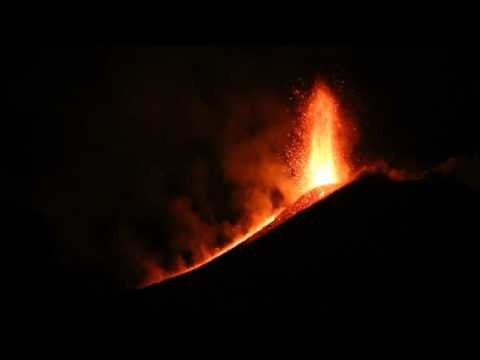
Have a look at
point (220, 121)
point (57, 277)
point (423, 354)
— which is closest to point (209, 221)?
point (220, 121)

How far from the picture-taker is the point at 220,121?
7.16 m

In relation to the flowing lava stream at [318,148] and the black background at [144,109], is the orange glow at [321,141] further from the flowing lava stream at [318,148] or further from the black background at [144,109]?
the black background at [144,109]

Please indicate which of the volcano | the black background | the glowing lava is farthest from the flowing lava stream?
the volcano

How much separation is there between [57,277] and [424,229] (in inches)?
147

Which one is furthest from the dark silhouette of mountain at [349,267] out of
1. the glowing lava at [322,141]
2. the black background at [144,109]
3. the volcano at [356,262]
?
the glowing lava at [322,141]

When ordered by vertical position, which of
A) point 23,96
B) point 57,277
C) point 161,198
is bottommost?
point 57,277

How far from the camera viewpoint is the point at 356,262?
3.84 meters

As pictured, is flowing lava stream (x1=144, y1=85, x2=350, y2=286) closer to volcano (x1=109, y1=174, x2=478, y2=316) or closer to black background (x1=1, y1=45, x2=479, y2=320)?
black background (x1=1, y1=45, x2=479, y2=320)

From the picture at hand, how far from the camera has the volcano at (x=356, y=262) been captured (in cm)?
361

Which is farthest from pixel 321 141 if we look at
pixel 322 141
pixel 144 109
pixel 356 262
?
pixel 356 262

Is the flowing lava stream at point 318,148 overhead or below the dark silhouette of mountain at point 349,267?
overhead

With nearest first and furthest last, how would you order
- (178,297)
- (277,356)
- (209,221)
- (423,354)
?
1. (423,354)
2. (277,356)
3. (178,297)
4. (209,221)

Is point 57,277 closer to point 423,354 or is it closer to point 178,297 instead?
point 178,297

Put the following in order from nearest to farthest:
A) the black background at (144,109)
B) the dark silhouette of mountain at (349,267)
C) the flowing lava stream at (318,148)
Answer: the dark silhouette of mountain at (349,267), the black background at (144,109), the flowing lava stream at (318,148)
